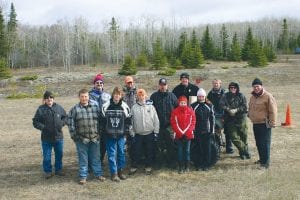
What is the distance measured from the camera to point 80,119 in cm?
781

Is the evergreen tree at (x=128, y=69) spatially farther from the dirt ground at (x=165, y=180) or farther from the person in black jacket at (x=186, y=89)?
the person in black jacket at (x=186, y=89)

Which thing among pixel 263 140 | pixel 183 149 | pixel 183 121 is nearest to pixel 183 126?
pixel 183 121

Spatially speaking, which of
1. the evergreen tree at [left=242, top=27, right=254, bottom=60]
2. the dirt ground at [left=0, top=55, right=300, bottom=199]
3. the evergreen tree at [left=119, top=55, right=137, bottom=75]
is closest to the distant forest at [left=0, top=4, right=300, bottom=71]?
the evergreen tree at [left=242, top=27, right=254, bottom=60]

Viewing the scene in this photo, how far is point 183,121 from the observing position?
8.31 m

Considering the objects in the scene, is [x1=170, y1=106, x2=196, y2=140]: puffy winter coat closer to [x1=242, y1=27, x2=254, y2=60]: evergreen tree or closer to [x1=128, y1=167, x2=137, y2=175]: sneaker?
[x1=128, y1=167, x2=137, y2=175]: sneaker

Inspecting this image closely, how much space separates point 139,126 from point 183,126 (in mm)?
870

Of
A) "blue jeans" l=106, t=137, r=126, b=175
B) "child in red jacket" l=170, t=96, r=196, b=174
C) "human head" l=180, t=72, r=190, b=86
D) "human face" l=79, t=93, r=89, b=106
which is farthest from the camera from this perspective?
"human head" l=180, t=72, r=190, b=86

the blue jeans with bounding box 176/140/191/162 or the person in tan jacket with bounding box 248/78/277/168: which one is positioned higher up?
the person in tan jacket with bounding box 248/78/277/168

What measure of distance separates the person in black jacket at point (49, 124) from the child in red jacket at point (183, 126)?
2.22 metres

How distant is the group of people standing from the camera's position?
7.99 m

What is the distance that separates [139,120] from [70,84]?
→ 25.8 m

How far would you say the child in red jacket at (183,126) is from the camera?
27.3 feet

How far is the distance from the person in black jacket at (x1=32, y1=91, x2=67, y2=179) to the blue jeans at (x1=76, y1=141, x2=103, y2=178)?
1.96 ft

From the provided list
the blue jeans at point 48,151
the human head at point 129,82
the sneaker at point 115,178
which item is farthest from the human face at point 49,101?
the sneaker at point 115,178
